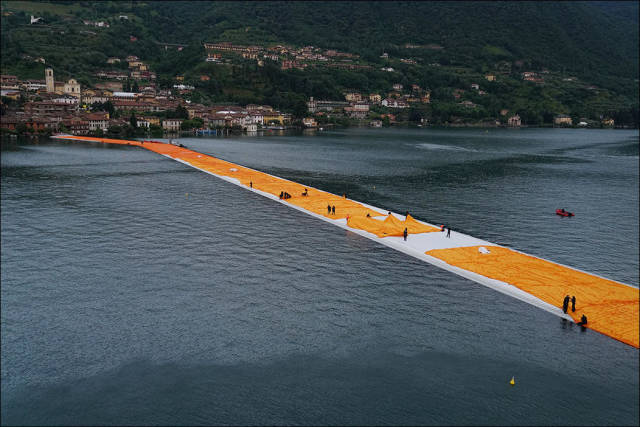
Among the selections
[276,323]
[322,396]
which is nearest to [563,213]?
[276,323]

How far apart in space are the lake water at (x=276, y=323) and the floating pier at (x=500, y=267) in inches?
46.3

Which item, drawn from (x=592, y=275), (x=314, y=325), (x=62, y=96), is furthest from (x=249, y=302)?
(x=62, y=96)

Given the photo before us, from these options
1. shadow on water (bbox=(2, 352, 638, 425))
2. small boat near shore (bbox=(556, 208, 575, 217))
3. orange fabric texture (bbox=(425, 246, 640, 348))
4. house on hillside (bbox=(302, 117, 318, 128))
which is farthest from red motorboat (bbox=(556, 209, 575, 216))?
house on hillside (bbox=(302, 117, 318, 128))

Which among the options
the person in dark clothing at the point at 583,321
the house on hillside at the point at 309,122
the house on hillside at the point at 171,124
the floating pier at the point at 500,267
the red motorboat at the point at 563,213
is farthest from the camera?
the house on hillside at the point at 309,122

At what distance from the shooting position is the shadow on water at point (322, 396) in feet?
60.8

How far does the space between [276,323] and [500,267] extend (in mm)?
16059

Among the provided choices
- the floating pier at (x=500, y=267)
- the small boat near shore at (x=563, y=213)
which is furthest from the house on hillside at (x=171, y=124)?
the small boat near shore at (x=563, y=213)

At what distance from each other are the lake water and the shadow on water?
0.24 feet

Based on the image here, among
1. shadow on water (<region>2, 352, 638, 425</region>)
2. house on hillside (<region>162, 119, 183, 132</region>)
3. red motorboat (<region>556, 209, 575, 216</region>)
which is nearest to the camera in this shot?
shadow on water (<region>2, 352, 638, 425</region>)

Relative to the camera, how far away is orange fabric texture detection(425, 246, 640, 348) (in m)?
25.6

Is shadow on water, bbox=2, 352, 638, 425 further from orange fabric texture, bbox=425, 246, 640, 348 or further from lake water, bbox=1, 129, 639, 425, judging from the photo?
orange fabric texture, bbox=425, 246, 640, 348

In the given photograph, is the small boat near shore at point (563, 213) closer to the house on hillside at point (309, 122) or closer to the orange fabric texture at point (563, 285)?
the orange fabric texture at point (563, 285)

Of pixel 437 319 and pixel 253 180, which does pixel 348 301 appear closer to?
pixel 437 319

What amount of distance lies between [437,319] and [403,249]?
11.4 metres
